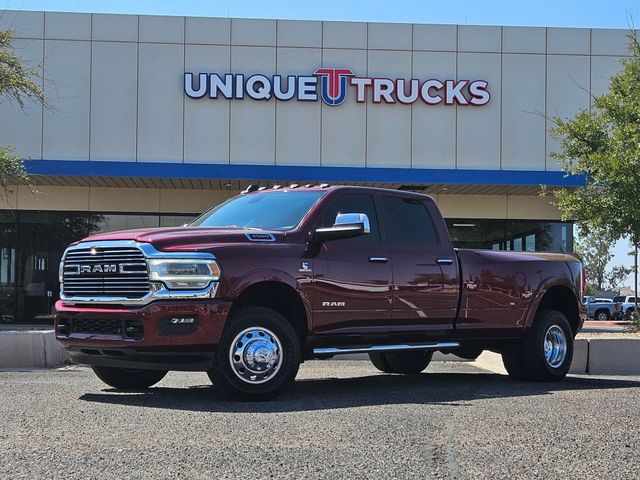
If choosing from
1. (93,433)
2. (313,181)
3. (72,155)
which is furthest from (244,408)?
(72,155)

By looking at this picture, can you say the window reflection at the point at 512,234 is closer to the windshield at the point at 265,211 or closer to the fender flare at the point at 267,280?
the windshield at the point at 265,211

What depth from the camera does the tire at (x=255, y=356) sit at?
6836 millimetres

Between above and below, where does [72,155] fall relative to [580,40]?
below

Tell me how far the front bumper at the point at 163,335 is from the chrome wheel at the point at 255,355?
23 cm

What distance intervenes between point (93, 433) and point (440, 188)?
18.6 m

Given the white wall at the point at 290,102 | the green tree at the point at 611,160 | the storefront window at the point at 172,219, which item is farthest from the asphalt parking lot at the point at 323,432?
the storefront window at the point at 172,219

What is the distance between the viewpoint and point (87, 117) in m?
22.0

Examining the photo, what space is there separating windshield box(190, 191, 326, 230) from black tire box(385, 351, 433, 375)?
9.60ft

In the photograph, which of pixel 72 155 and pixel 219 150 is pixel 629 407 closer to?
pixel 219 150

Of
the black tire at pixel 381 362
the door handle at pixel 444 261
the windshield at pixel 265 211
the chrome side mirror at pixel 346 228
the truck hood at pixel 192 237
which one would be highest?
the windshield at pixel 265 211

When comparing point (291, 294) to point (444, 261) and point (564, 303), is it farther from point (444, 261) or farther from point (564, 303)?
point (564, 303)

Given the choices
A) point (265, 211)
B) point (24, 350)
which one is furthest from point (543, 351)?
point (24, 350)

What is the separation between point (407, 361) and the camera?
10.1 metres

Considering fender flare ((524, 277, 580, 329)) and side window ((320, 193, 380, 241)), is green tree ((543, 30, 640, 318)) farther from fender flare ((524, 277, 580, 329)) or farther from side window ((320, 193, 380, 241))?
side window ((320, 193, 380, 241))
